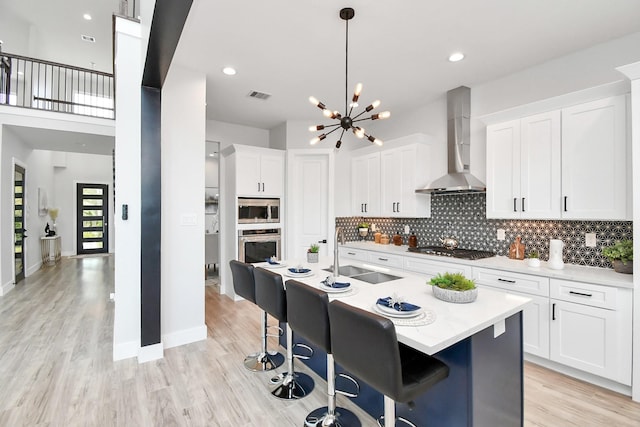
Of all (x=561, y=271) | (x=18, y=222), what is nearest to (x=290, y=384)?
(x=561, y=271)

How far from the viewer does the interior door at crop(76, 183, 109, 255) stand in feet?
32.1

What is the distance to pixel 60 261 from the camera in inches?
333

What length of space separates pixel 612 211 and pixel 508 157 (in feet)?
3.33

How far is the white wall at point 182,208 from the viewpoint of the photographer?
10.3 feet

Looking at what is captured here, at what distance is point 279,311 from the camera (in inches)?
85.4

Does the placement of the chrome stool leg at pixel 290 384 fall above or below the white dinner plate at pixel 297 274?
below

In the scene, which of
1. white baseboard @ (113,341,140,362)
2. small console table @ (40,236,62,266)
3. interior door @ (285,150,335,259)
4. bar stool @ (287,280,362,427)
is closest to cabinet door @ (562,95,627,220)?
bar stool @ (287,280,362,427)

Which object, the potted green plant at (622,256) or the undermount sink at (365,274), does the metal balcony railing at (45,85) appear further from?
the potted green plant at (622,256)

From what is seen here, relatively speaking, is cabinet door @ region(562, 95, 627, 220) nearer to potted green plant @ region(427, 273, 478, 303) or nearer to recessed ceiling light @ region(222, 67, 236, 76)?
potted green plant @ region(427, 273, 478, 303)

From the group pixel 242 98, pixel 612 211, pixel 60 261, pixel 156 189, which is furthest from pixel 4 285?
pixel 612 211

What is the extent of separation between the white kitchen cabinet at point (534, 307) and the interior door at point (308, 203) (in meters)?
2.78

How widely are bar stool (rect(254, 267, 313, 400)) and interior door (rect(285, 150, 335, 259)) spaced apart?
2709 mm

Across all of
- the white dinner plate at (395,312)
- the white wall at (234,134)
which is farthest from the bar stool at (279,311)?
the white wall at (234,134)

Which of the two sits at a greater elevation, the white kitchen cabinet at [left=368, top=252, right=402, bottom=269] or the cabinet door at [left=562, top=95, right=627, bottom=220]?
the cabinet door at [left=562, top=95, right=627, bottom=220]
